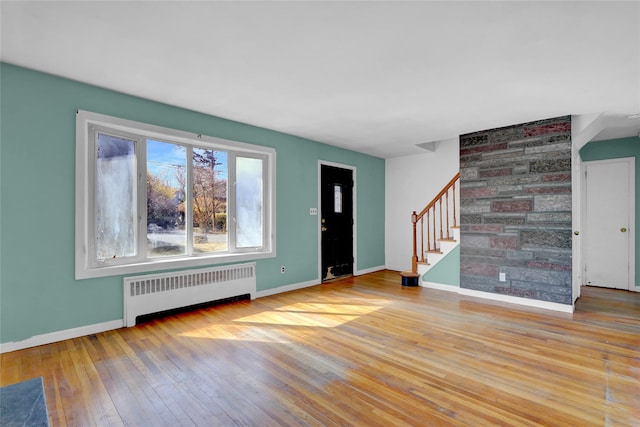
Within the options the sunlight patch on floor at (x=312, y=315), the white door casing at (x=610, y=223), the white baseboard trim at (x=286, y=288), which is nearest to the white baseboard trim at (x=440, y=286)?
the sunlight patch on floor at (x=312, y=315)

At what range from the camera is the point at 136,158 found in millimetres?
3611

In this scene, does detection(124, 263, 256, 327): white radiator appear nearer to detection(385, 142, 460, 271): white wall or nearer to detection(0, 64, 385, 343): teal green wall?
detection(0, 64, 385, 343): teal green wall

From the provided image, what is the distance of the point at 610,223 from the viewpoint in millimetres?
5254

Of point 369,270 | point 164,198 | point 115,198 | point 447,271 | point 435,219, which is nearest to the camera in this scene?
point 115,198

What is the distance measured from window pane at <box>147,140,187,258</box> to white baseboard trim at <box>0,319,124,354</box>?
2.76ft

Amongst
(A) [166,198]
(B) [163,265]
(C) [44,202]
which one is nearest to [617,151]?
(A) [166,198]

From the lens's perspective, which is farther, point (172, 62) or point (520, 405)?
point (172, 62)

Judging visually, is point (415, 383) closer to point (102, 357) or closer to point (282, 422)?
point (282, 422)

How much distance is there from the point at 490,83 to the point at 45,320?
4.94 metres

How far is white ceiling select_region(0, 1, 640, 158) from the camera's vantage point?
203cm

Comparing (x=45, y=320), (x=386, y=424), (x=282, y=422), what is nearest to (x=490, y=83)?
(x=386, y=424)

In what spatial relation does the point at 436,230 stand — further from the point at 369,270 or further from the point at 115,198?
the point at 115,198

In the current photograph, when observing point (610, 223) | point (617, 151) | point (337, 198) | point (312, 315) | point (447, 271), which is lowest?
point (312, 315)

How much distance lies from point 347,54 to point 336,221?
377cm
